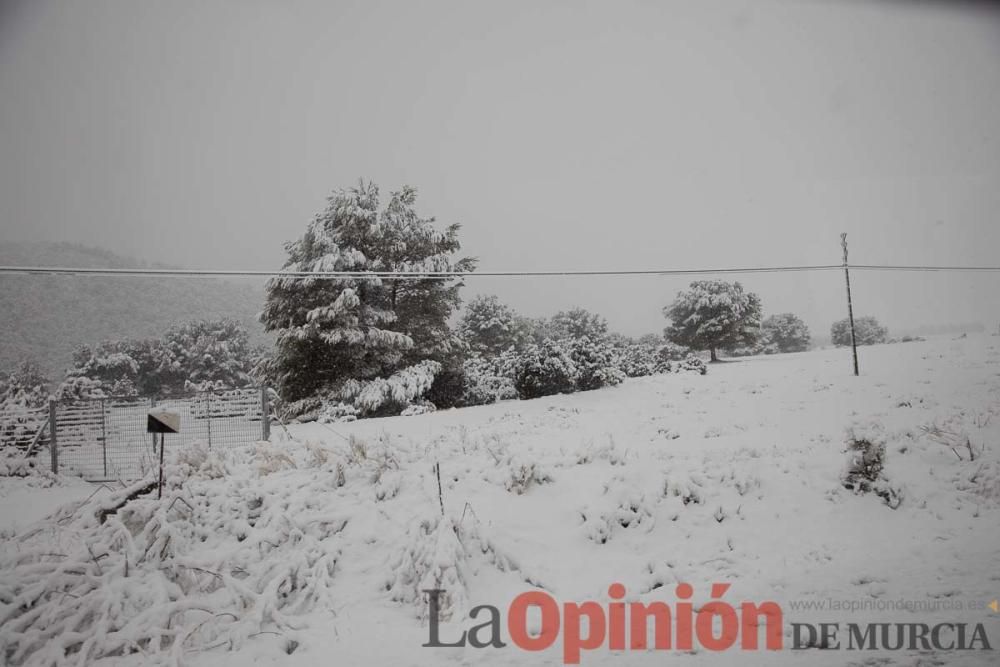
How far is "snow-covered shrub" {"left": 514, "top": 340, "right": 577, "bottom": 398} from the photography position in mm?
15148

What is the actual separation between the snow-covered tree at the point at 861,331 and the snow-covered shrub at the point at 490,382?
30.7 metres

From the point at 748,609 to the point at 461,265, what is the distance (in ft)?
50.4

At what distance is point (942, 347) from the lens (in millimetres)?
15641

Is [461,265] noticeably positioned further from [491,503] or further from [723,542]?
[723,542]

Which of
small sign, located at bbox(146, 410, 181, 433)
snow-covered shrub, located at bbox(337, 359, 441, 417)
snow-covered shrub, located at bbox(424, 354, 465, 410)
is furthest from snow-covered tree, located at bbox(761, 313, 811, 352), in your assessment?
small sign, located at bbox(146, 410, 181, 433)

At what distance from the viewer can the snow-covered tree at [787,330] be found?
38094 millimetres

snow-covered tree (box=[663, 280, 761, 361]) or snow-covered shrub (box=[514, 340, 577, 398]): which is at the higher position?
snow-covered tree (box=[663, 280, 761, 361])

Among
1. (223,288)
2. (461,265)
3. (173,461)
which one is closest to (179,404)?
(173,461)

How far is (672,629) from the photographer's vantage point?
9.27 ft

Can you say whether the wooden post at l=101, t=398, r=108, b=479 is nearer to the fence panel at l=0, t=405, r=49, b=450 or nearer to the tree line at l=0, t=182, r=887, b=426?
the fence panel at l=0, t=405, r=49, b=450

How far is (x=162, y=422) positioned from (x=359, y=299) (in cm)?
1110

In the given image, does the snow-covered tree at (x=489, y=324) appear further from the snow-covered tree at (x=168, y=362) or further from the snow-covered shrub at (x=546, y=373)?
the snow-covered shrub at (x=546, y=373)

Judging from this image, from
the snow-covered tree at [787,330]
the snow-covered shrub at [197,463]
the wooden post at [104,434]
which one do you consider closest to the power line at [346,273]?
the snow-covered shrub at [197,463]

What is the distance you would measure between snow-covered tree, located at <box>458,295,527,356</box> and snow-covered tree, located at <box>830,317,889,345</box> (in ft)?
86.5
